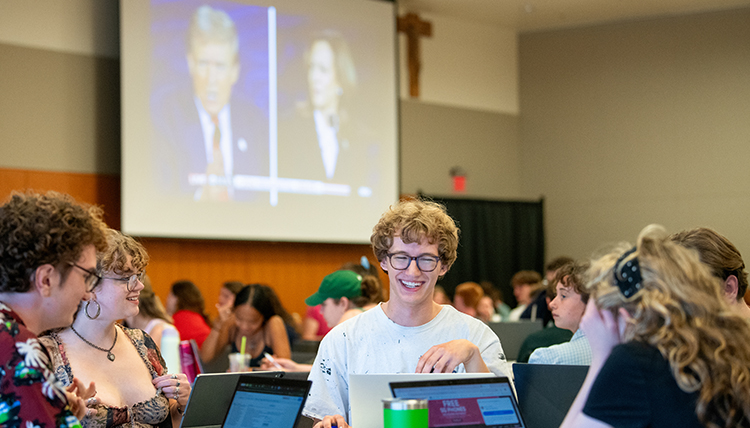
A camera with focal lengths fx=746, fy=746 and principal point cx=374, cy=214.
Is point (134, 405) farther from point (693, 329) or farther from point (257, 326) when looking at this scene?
point (257, 326)

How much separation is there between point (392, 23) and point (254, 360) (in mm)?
5415

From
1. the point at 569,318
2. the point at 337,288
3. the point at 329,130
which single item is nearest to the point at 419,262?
the point at 569,318

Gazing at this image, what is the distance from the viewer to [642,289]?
1565 mm

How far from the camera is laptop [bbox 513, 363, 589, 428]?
83.0 inches

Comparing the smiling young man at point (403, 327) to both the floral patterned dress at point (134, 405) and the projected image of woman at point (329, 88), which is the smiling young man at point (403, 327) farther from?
the projected image of woman at point (329, 88)

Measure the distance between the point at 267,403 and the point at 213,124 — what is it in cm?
593

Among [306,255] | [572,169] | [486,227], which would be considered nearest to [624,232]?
[572,169]

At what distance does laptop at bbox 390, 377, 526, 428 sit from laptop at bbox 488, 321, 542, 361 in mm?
2906

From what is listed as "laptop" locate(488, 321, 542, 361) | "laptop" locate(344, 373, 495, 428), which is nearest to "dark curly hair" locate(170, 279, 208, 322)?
"laptop" locate(488, 321, 542, 361)

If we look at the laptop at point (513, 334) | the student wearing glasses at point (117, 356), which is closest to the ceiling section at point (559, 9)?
the laptop at point (513, 334)

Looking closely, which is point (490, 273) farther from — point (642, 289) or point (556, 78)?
point (642, 289)

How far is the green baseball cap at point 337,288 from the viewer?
3.70m

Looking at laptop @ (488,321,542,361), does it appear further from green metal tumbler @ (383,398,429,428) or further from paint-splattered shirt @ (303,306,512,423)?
green metal tumbler @ (383,398,429,428)

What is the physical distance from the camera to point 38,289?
5.45 ft
